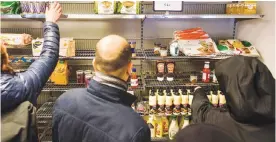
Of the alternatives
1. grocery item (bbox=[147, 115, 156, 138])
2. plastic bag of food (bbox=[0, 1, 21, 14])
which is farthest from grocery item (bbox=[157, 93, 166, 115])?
plastic bag of food (bbox=[0, 1, 21, 14])

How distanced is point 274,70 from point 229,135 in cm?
194

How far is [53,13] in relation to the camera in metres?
2.06

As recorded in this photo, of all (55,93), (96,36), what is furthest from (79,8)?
(55,93)

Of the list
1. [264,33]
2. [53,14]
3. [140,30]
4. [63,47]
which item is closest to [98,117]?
[53,14]

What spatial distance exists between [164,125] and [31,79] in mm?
1841

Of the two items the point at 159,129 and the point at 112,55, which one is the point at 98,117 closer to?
the point at 112,55

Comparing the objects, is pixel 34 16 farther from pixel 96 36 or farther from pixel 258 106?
pixel 258 106

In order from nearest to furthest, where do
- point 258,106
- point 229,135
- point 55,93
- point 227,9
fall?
point 229,135
point 258,106
point 227,9
point 55,93

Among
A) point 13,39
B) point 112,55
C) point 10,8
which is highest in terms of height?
point 10,8

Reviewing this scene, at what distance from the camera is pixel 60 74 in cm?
291

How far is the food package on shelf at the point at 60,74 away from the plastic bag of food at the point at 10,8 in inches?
25.3

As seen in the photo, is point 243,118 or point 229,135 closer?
point 229,135

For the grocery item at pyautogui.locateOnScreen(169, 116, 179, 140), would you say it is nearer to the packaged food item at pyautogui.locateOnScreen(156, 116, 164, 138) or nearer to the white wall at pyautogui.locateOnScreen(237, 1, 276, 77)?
the packaged food item at pyautogui.locateOnScreen(156, 116, 164, 138)

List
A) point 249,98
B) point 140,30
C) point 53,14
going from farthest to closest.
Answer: point 140,30 < point 53,14 < point 249,98
